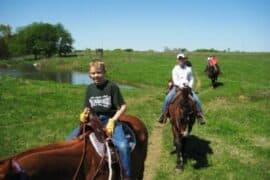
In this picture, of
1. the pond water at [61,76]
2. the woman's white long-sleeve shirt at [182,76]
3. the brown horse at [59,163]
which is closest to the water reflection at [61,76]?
the pond water at [61,76]

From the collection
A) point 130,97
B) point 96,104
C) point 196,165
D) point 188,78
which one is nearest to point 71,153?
point 96,104

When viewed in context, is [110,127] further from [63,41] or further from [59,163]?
[63,41]

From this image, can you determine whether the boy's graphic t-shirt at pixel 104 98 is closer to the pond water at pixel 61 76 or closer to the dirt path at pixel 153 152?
the dirt path at pixel 153 152

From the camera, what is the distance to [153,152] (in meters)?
13.0

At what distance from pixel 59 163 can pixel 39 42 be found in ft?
367

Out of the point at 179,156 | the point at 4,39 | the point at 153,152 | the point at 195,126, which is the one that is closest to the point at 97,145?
the point at 179,156

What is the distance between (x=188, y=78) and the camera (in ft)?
41.0

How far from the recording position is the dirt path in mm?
10938

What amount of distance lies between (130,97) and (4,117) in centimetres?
994

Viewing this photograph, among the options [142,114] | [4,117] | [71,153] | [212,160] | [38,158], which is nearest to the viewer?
[38,158]

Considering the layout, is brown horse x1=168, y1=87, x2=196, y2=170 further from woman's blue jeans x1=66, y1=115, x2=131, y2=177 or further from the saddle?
the saddle

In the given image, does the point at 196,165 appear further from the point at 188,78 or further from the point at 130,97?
the point at 130,97

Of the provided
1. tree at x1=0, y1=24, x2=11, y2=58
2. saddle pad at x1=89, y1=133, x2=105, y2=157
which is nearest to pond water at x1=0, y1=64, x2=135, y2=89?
saddle pad at x1=89, y1=133, x2=105, y2=157

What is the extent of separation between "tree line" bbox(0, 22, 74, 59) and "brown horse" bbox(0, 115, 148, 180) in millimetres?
109394
